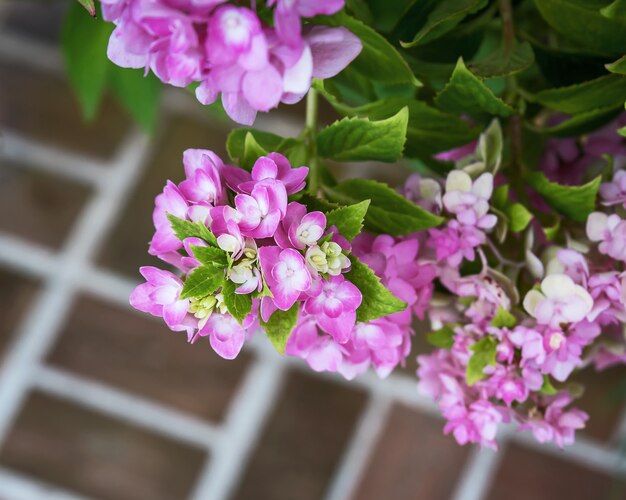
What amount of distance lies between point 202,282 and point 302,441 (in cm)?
71

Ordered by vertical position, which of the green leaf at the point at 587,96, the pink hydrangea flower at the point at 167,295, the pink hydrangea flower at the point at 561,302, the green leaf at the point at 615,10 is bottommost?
the pink hydrangea flower at the point at 167,295

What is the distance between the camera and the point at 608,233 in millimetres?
381

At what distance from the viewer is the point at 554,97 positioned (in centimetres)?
43

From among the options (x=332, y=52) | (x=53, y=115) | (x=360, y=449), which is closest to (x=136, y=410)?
(x=360, y=449)

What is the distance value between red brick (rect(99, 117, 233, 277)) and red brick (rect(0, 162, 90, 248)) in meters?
0.07

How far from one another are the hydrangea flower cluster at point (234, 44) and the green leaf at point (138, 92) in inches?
18.1

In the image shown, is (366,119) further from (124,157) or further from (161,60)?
(124,157)

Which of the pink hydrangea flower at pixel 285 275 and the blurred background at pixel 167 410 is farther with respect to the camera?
the blurred background at pixel 167 410

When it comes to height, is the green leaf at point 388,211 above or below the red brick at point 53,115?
below

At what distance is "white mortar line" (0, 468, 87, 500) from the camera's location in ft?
3.16

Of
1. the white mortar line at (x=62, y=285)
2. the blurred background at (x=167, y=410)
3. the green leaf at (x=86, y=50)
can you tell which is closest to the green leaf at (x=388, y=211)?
the green leaf at (x=86, y=50)

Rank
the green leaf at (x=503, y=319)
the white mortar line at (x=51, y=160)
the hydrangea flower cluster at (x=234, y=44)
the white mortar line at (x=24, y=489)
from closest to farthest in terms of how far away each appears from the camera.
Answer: the hydrangea flower cluster at (x=234, y=44), the green leaf at (x=503, y=319), the white mortar line at (x=24, y=489), the white mortar line at (x=51, y=160)

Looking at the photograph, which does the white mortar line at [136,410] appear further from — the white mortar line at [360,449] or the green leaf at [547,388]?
the green leaf at [547,388]

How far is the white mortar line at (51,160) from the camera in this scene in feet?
3.53
